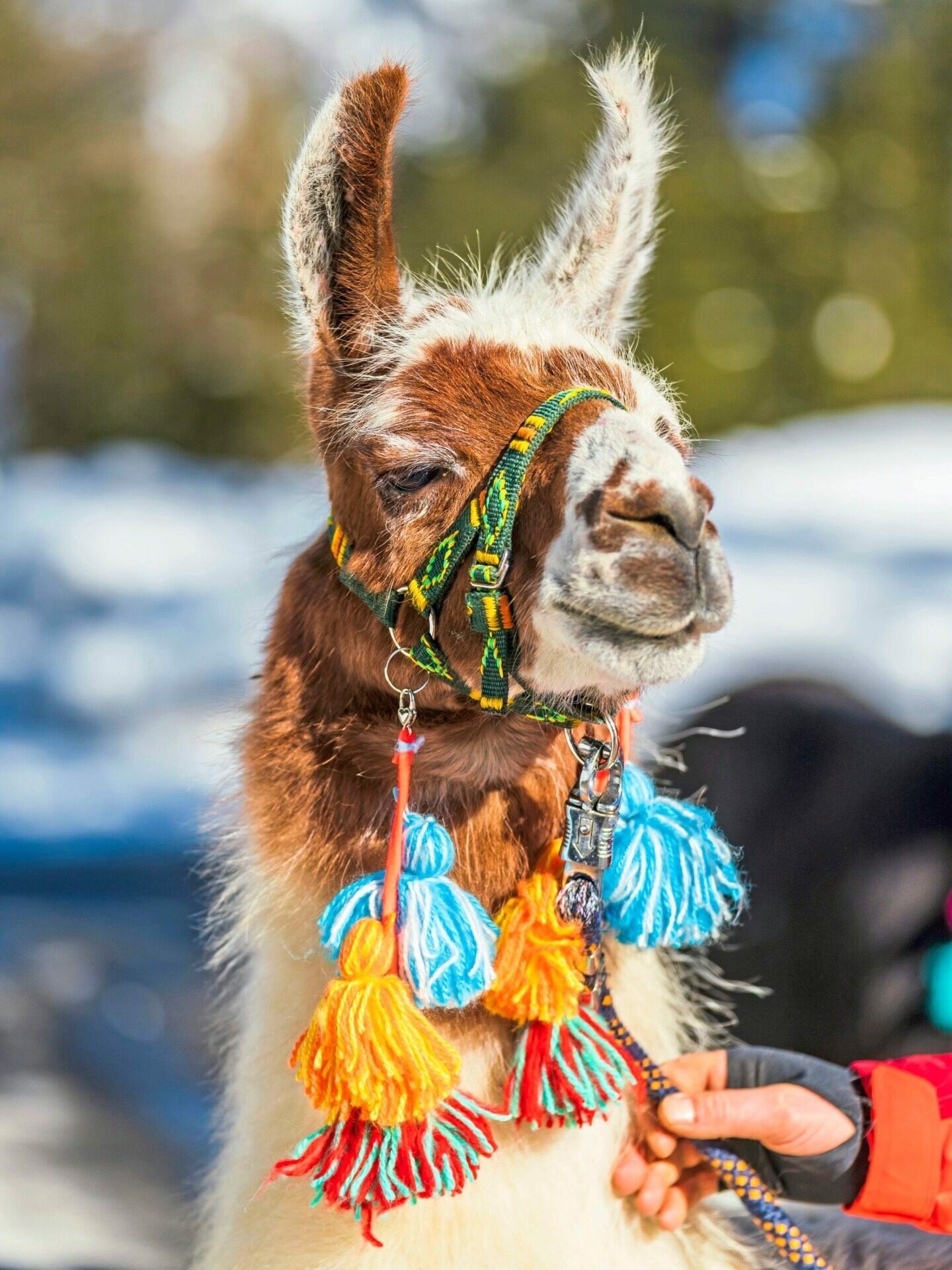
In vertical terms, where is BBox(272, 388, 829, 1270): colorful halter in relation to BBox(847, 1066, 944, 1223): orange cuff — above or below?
above

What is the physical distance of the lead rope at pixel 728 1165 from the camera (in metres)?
1.47

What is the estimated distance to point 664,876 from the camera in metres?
1.41

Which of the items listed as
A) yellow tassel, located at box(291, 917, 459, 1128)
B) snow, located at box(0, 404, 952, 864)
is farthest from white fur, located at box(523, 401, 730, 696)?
snow, located at box(0, 404, 952, 864)

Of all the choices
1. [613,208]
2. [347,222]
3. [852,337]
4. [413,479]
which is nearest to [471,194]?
[852,337]

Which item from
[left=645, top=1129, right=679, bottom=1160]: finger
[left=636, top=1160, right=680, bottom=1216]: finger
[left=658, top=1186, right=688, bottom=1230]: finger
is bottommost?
[left=658, top=1186, right=688, bottom=1230]: finger

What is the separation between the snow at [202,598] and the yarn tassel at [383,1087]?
2.35m

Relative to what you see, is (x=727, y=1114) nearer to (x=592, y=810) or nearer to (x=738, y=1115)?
(x=738, y=1115)

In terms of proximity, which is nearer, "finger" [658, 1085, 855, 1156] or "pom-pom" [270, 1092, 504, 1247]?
"pom-pom" [270, 1092, 504, 1247]

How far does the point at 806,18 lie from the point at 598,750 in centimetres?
667

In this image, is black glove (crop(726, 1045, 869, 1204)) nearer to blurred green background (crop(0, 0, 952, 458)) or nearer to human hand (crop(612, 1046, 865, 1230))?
human hand (crop(612, 1046, 865, 1230))

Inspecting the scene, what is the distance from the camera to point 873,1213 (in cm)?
151

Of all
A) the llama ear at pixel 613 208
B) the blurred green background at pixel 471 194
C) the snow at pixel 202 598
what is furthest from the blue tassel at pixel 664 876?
the blurred green background at pixel 471 194

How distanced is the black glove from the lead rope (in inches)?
1.6

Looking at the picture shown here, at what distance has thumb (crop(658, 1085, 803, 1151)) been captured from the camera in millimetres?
1457
